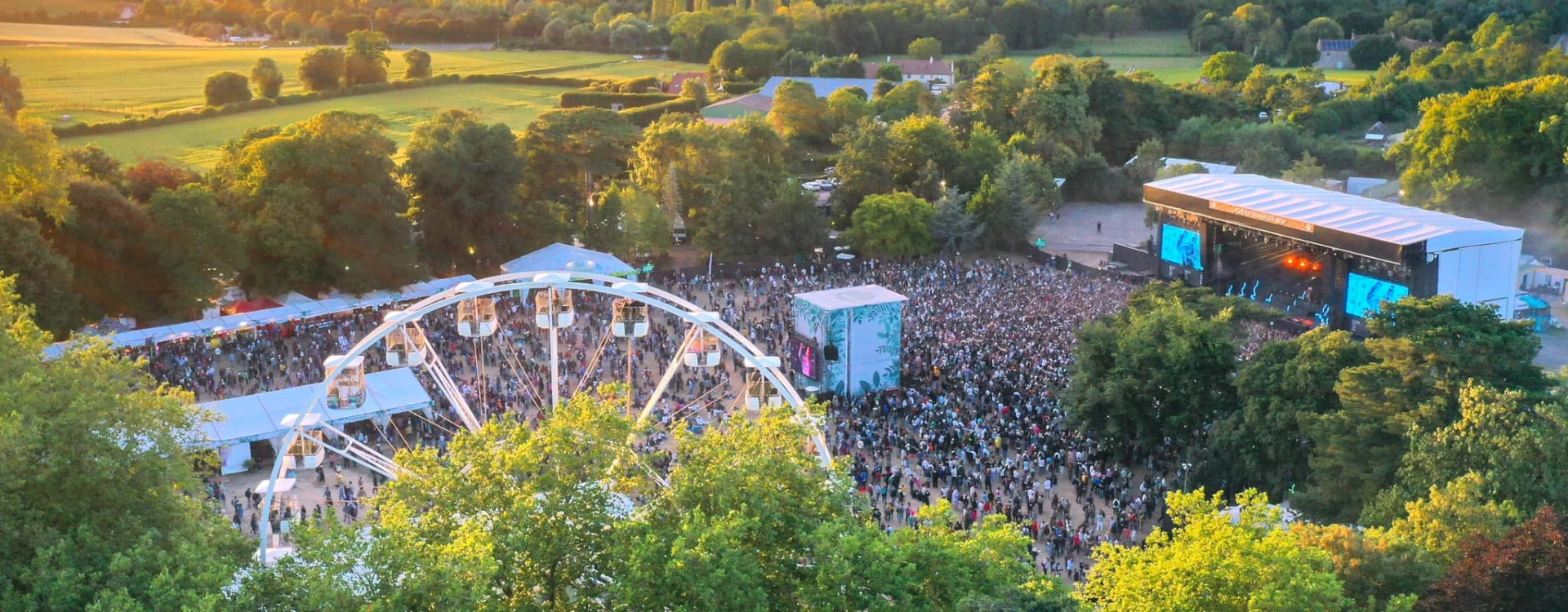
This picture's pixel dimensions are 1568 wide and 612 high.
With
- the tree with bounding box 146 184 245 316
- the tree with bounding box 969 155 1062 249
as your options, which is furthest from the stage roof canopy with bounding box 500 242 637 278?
the tree with bounding box 969 155 1062 249

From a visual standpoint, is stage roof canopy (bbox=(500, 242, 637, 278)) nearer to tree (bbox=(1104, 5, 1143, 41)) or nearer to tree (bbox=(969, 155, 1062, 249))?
tree (bbox=(969, 155, 1062, 249))

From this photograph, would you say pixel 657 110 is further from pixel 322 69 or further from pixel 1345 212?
pixel 1345 212

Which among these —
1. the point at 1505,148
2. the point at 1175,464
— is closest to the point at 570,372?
the point at 1175,464

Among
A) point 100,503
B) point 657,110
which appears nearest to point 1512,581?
point 100,503

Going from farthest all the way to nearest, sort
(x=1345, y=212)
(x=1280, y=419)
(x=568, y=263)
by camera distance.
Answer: (x=568, y=263)
(x=1345, y=212)
(x=1280, y=419)

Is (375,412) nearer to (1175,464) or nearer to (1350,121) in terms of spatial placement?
(1175,464)

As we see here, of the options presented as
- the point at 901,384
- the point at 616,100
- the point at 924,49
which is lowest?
the point at 901,384

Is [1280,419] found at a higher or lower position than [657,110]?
lower
